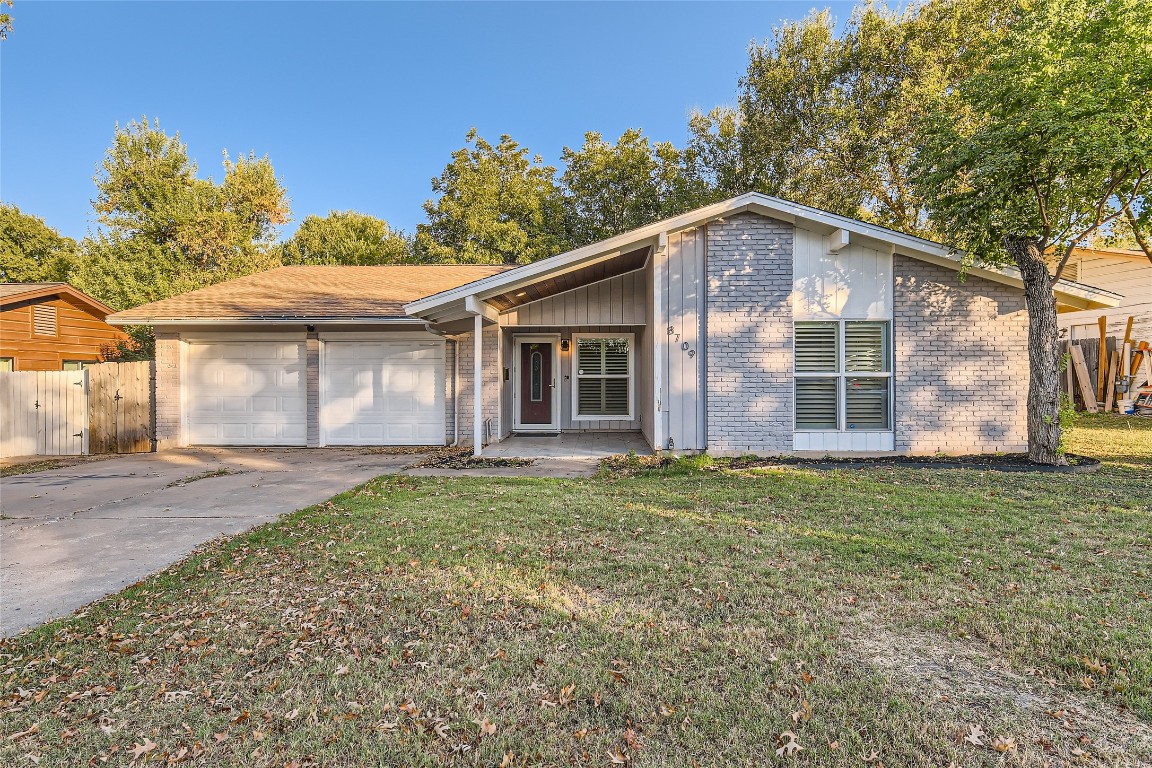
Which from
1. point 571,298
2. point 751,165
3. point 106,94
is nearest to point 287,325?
point 571,298

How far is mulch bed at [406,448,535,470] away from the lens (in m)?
8.41

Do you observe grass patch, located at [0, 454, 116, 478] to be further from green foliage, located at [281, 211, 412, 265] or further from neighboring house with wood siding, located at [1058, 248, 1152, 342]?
neighboring house with wood siding, located at [1058, 248, 1152, 342]

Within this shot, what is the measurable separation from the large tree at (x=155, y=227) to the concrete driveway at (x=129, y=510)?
1570 cm

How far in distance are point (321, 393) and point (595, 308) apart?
5857mm

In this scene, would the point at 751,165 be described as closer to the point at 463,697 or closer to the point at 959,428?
the point at 959,428

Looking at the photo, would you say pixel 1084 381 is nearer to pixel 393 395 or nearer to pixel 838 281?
pixel 838 281

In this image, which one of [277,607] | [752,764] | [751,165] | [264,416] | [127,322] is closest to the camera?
[752,764]

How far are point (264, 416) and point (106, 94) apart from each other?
16391 millimetres

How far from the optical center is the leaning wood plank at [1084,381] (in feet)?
45.6

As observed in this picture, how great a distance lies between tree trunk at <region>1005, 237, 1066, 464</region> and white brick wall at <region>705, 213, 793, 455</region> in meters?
3.14

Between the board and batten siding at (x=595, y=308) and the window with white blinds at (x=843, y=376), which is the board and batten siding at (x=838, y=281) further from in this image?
the board and batten siding at (x=595, y=308)

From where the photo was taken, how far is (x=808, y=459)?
27.3 ft

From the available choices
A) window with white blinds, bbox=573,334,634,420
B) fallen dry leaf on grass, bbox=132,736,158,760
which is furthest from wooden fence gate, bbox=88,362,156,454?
fallen dry leaf on grass, bbox=132,736,158,760

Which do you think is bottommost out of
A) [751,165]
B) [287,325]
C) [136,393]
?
[136,393]
